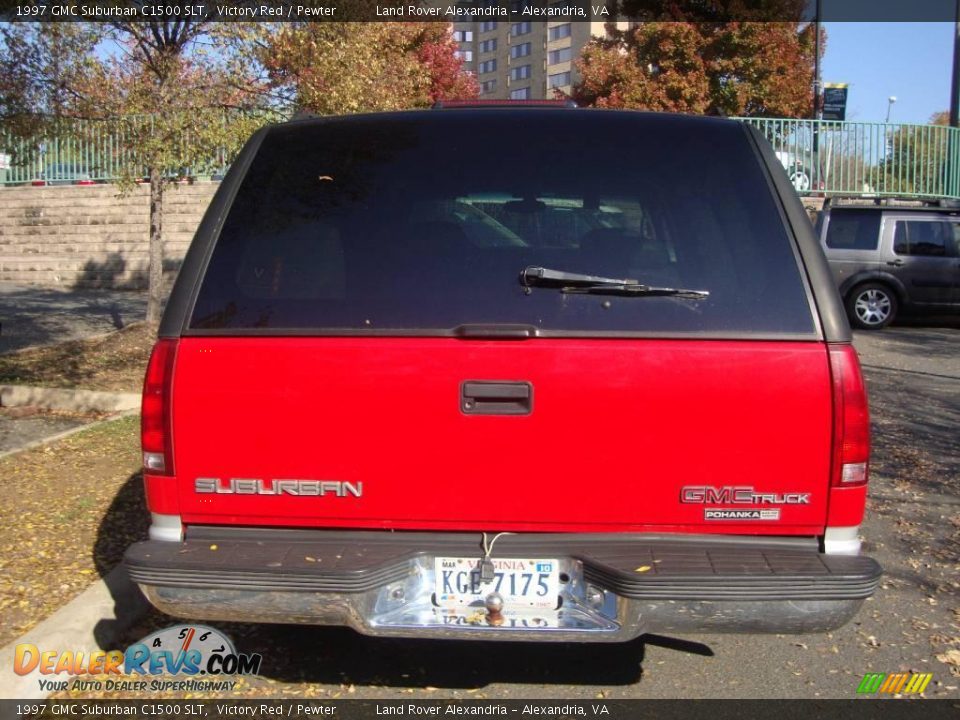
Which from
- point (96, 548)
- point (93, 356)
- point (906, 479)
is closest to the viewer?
point (96, 548)

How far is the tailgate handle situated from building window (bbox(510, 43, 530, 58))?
82.7 m

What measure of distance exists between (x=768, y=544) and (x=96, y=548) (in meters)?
3.24

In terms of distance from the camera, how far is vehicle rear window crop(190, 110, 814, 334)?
2.88 metres

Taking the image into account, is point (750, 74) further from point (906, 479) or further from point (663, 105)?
point (906, 479)

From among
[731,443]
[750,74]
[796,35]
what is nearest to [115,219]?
[750,74]

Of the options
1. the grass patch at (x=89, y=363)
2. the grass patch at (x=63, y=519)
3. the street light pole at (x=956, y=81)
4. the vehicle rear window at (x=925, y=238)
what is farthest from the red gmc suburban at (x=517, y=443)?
the street light pole at (x=956, y=81)

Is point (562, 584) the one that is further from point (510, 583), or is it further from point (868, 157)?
point (868, 157)

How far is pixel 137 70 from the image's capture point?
32.2 feet

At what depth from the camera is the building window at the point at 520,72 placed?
81781 mm

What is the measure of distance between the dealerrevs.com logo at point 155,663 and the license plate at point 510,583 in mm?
1185

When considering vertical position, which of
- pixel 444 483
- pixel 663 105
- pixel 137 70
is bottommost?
pixel 444 483

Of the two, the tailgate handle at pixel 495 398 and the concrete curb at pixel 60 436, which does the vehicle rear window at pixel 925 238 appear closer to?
the concrete curb at pixel 60 436

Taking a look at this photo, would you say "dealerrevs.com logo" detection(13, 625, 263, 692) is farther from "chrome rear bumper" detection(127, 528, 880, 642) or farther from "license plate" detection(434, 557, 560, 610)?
"license plate" detection(434, 557, 560, 610)

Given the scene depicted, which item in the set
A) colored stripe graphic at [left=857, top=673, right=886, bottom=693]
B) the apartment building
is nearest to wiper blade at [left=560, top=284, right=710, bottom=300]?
colored stripe graphic at [left=857, top=673, right=886, bottom=693]
